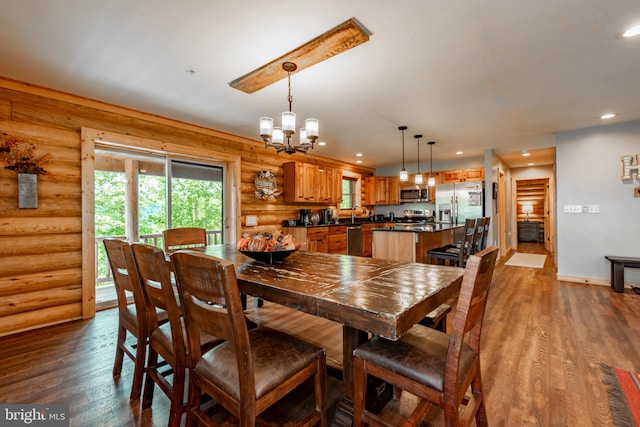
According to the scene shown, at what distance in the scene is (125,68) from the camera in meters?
2.54

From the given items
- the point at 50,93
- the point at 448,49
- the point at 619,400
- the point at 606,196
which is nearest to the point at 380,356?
the point at 619,400

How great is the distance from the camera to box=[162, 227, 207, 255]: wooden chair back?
9.24 ft

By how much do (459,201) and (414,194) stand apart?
1.22m

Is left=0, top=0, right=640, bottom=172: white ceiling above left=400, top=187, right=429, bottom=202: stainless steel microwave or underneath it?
above

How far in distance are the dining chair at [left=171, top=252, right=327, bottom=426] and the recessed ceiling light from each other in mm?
3071

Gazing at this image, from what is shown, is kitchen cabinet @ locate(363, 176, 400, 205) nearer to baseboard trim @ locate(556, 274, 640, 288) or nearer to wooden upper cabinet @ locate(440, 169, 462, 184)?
wooden upper cabinet @ locate(440, 169, 462, 184)

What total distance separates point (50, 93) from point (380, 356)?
404 centimetres

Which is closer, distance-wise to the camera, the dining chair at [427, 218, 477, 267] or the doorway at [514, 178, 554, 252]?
the dining chair at [427, 218, 477, 267]

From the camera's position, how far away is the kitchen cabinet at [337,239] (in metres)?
5.96

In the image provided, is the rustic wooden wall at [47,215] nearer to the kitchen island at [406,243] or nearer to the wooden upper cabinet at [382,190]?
the kitchen island at [406,243]

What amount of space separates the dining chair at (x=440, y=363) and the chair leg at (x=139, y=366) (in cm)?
131

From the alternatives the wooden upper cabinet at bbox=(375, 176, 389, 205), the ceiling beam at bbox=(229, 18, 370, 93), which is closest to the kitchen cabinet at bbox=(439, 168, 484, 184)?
the wooden upper cabinet at bbox=(375, 176, 389, 205)

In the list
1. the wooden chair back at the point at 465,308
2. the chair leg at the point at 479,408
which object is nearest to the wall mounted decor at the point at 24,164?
the wooden chair back at the point at 465,308

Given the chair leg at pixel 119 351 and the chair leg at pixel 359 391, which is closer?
the chair leg at pixel 359 391
